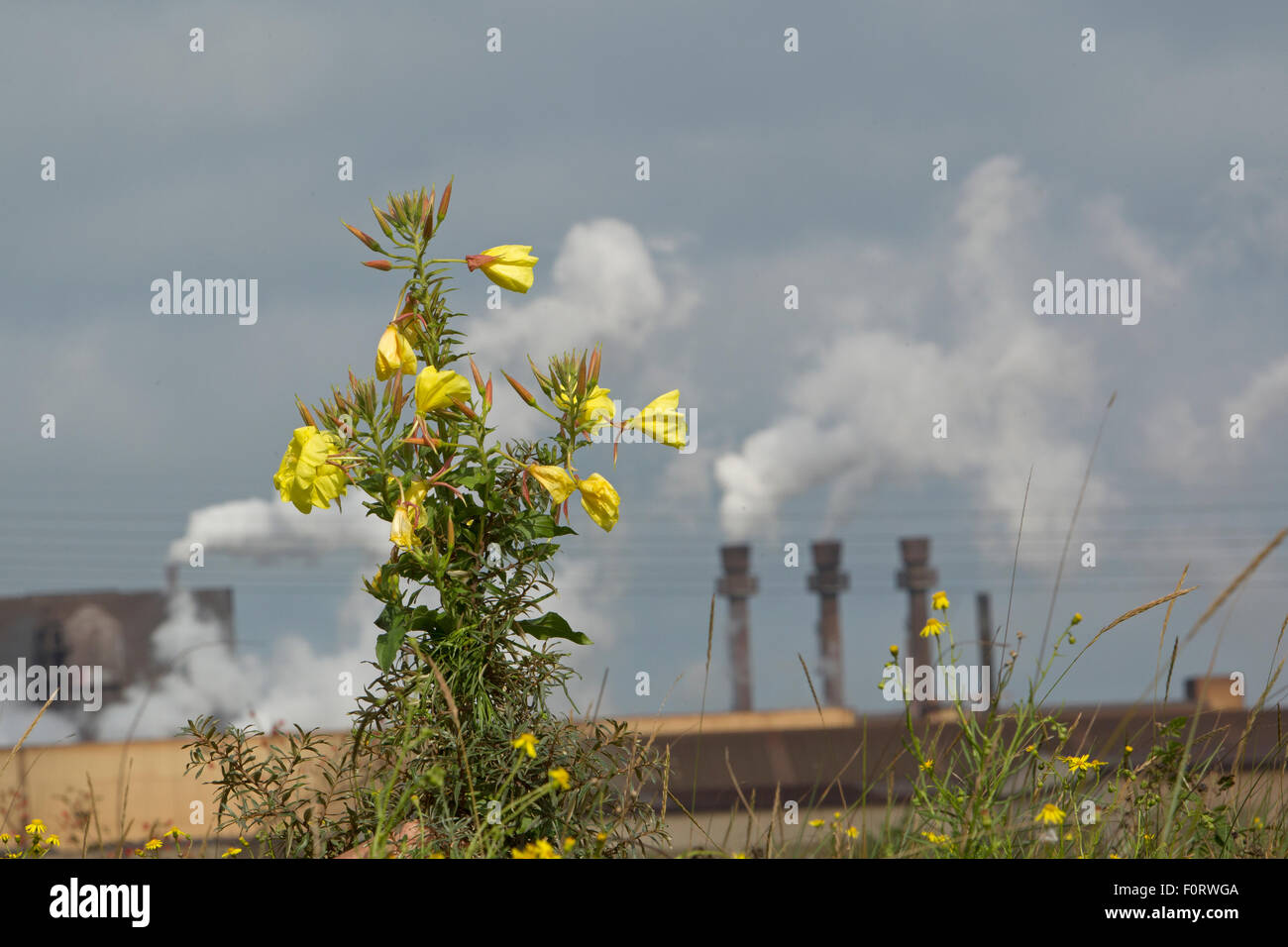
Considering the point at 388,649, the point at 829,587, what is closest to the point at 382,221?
the point at 388,649

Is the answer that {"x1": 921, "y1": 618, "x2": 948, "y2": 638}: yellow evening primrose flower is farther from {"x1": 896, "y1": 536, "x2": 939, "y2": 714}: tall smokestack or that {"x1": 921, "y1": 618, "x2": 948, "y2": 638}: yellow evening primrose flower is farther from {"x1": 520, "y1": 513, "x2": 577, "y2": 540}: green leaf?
{"x1": 896, "y1": 536, "x2": 939, "y2": 714}: tall smokestack

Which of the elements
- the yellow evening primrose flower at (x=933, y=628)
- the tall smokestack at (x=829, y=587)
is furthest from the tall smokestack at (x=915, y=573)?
the yellow evening primrose flower at (x=933, y=628)

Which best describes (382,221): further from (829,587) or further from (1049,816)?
(829,587)

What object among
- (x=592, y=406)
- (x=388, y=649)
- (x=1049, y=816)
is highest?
(x=592, y=406)

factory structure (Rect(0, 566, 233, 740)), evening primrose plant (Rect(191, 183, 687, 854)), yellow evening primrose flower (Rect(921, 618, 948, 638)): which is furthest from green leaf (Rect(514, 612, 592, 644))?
factory structure (Rect(0, 566, 233, 740))

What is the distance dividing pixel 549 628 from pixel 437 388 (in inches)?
18.9

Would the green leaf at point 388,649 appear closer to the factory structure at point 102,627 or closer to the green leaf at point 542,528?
the green leaf at point 542,528

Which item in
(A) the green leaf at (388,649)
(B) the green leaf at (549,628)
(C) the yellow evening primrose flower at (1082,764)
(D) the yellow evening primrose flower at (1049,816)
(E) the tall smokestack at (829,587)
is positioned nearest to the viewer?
(D) the yellow evening primrose flower at (1049,816)

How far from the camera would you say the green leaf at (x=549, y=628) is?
1.94 metres

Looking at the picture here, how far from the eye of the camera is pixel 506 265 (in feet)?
6.54

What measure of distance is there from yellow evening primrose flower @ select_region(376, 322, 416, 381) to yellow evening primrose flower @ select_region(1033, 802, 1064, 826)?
4.38 feet

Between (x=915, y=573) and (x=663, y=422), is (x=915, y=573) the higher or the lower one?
the higher one

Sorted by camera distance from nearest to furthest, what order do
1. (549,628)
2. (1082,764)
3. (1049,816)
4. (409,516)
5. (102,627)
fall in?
1. (1049,816)
2. (409,516)
3. (549,628)
4. (1082,764)
5. (102,627)

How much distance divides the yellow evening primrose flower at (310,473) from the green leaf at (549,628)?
1.35 ft
